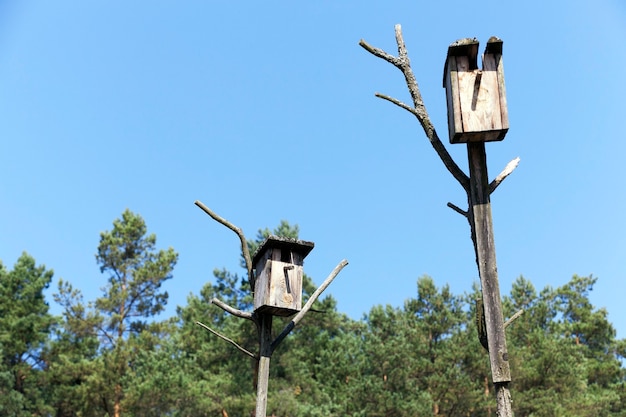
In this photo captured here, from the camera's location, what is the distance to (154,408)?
59.1ft

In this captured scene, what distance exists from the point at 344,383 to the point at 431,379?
10.9ft

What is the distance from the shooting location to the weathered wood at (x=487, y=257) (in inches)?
177

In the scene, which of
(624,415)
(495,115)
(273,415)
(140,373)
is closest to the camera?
(495,115)

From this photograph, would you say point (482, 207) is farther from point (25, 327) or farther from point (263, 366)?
point (25, 327)

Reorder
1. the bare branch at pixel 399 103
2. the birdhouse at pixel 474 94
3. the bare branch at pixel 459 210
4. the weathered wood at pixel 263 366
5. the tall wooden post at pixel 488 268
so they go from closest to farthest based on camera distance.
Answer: the tall wooden post at pixel 488 268
the birdhouse at pixel 474 94
the bare branch at pixel 459 210
the bare branch at pixel 399 103
the weathered wood at pixel 263 366

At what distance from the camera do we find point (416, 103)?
5.22 meters

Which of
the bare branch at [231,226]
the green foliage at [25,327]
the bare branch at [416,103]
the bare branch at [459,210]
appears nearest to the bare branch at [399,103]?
the bare branch at [416,103]

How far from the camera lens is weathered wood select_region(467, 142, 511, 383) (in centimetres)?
450

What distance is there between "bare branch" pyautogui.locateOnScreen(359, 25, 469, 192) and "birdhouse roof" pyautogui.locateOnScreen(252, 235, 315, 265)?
242cm

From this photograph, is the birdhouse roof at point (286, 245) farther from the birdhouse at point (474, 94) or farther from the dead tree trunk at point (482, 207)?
the birdhouse at point (474, 94)

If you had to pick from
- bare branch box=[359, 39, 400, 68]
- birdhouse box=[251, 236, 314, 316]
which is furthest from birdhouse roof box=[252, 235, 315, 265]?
bare branch box=[359, 39, 400, 68]

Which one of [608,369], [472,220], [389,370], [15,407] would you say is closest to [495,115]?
[472,220]

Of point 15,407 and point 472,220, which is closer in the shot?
point 472,220

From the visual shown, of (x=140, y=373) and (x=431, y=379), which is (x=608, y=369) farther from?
(x=140, y=373)
